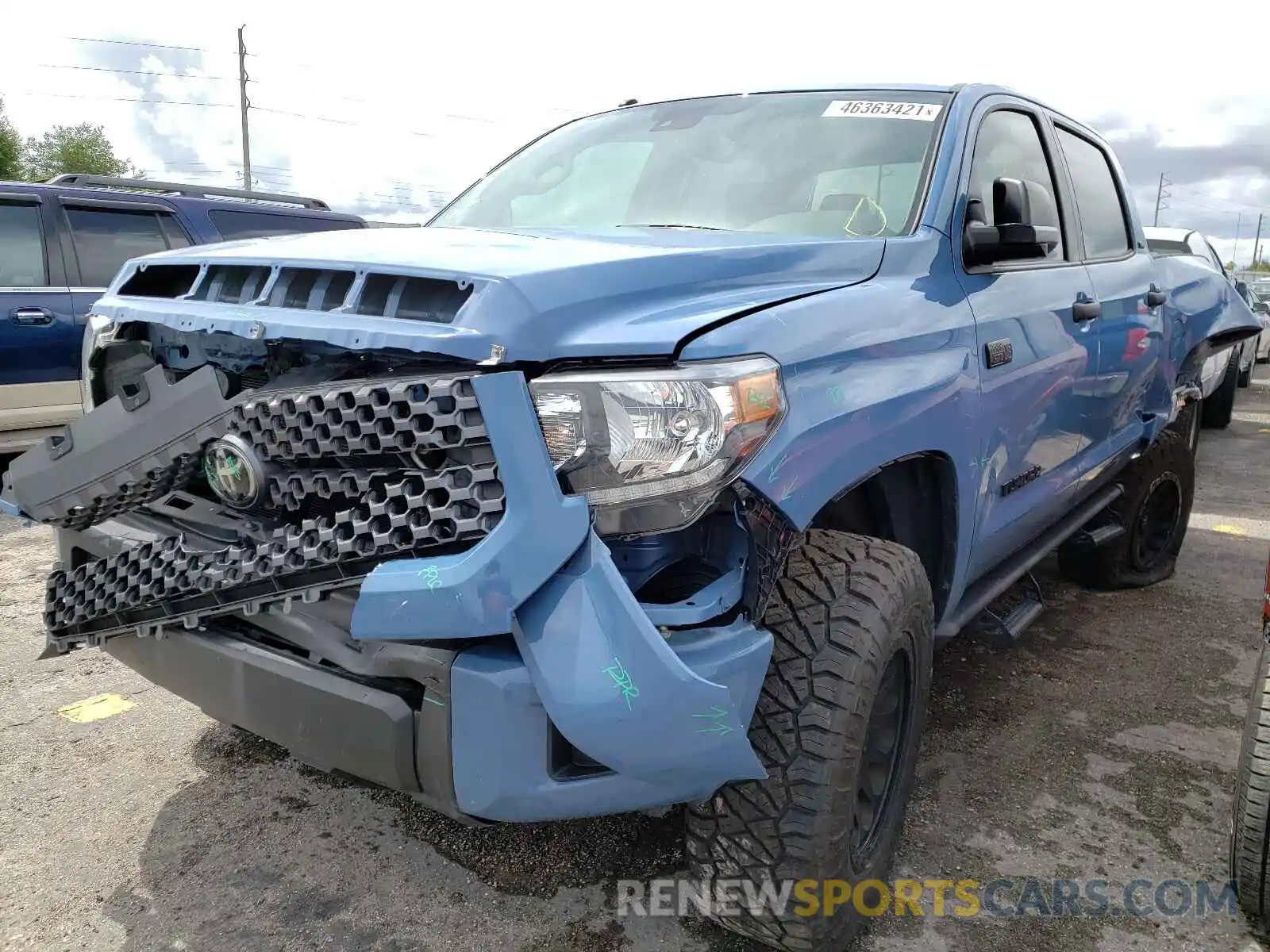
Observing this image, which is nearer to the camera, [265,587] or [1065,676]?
[265,587]

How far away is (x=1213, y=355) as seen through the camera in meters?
5.88

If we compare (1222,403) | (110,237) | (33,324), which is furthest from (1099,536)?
(1222,403)

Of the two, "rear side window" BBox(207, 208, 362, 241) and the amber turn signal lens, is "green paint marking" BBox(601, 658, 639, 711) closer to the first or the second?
the amber turn signal lens

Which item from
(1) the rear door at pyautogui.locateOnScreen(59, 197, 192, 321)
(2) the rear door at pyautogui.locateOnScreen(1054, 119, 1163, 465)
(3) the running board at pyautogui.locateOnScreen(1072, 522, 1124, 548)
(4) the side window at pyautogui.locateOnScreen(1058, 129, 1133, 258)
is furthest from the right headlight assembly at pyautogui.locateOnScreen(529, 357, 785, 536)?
(1) the rear door at pyautogui.locateOnScreen(59, 197, 192, 321)

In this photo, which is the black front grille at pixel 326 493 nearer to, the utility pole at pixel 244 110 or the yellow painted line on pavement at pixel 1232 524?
the yellow painted line on pavement at pixel 1232 524

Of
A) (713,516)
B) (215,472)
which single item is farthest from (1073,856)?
(215,472)

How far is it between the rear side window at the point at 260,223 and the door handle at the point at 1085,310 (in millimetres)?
5051

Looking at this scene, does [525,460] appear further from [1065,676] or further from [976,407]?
[1065,676]

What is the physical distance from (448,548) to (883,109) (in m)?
2.04

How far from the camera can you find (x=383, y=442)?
169 cm

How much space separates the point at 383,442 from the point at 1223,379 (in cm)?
1035

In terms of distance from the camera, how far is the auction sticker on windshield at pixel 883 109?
9.45 feet

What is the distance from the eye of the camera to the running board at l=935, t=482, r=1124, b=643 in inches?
110

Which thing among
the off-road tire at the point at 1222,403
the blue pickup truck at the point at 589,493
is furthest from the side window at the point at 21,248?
the off-road tire at the point at 1222,403
